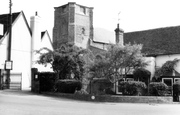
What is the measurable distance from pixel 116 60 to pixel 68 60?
5548mm

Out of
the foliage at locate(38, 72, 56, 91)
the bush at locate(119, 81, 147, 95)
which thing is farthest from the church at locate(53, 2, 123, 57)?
the bush at locate(119, 81, 147, 95)

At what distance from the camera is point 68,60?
27.8m

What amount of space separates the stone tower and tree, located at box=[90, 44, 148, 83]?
32.4 metres

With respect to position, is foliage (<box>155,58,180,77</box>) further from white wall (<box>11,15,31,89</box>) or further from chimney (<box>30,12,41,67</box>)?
white wall (<box>11,15,31,89</box>)

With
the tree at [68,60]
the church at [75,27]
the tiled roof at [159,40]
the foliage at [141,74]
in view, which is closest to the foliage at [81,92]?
the tree at [68,60]

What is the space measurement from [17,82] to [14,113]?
18520mm

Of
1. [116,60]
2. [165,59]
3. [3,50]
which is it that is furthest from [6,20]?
[165,59]

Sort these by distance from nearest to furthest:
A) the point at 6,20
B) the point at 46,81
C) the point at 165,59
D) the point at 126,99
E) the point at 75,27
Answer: the point at 126,99
the point at 46,81
the point at 165,59
the point at 6,20
the point at 75,27

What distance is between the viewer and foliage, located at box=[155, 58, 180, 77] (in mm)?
33688

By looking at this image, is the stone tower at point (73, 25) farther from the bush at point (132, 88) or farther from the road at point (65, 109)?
the road at point (65, 109)

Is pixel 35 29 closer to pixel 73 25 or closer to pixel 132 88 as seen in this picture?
pixel 73 25

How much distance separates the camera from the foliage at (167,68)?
111 feet

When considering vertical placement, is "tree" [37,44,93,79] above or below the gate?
above

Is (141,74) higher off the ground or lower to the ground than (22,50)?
lower
